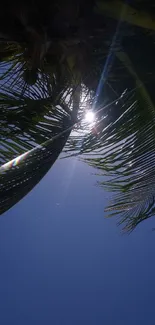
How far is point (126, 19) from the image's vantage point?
137 inches

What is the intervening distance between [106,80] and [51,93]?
0.58 meters

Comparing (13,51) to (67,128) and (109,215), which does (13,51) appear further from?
(109,215)

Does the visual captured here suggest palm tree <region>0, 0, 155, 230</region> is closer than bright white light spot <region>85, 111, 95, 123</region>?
Yes

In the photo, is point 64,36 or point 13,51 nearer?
point 64,36

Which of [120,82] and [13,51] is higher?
[13,51]

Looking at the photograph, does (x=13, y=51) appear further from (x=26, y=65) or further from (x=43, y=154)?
(x=43, y=154)

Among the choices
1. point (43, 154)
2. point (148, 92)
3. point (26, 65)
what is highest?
point (26, 65)

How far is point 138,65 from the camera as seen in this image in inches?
159

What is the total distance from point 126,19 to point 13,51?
1.32 metres

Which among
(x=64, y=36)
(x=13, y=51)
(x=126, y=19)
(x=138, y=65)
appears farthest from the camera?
(x=13, y=51)

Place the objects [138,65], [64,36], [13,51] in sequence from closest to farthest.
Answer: [64,36] → [138,65] → [13,51]

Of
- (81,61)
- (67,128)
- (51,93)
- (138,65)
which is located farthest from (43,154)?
(138,65)

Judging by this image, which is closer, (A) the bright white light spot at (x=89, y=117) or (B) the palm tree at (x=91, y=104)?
(B) the palm tree at (x=91, y=104)

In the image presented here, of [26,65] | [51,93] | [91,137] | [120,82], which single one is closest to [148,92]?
[120,82]
